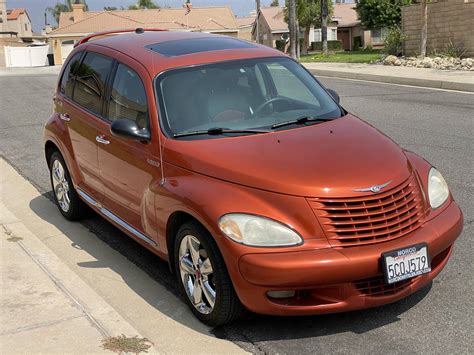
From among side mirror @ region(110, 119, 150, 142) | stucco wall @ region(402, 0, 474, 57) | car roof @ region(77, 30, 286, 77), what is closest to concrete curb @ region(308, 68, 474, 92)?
stucco wall @ region(402, 0, 474, 57)

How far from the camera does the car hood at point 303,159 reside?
362 cm

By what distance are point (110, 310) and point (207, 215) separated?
3.57ft

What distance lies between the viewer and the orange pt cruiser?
3.48 metres

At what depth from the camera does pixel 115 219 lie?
5109 mm

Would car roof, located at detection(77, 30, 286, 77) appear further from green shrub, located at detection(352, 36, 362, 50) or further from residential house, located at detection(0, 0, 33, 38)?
residential house, located at detection(0, 0, 33, 38)

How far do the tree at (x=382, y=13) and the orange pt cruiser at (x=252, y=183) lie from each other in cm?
3750

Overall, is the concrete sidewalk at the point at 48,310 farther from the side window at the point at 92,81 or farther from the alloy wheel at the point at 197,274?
the side window at the point at 92,81

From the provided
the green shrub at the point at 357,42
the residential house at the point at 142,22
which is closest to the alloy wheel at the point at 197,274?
the residential house at the point at 142,22

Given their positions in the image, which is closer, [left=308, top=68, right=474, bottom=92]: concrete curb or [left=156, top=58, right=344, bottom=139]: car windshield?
[left=156, top=58, right=344, bottom=139]: car windshield

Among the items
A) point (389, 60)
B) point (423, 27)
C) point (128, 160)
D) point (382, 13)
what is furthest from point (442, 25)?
point (128, 160)

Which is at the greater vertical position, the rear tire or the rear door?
the rear door

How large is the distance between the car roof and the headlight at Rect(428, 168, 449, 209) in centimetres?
174

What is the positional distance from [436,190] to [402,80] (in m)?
14.4

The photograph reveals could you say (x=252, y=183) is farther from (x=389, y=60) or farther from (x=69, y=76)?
(x=389, y=60)
